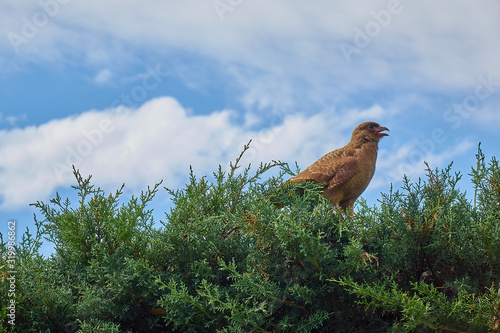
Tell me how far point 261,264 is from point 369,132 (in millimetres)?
4067

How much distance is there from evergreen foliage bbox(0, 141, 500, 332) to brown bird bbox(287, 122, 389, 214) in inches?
72.9

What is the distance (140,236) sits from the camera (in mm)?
3617

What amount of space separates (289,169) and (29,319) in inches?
101

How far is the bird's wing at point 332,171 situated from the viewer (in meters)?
5.84

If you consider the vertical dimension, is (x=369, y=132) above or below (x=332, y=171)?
above

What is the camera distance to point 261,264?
3.32m

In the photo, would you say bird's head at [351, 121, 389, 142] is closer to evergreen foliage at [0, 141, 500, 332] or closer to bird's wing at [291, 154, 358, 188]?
bird's wing at [291, 154, 358, 188]

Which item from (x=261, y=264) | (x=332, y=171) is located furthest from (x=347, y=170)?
(x=261, y=264)

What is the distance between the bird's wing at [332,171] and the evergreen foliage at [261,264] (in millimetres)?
1816

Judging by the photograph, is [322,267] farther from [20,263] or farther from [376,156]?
[376,156]

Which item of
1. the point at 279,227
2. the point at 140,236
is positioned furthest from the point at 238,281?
the point at 140,236

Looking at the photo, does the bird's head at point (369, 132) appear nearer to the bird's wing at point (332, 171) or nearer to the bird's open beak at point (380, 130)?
the bird's open beak at point (380, 130)

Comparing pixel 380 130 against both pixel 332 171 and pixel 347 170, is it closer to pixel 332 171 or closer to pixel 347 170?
pixel 347 170

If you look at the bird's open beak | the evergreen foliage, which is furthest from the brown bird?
the evergreen foliage
